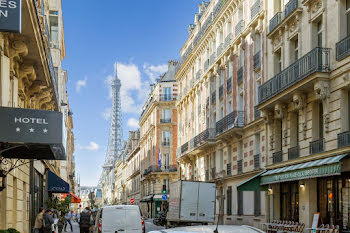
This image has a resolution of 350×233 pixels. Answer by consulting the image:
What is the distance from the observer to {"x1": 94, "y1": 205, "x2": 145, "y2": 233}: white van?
61.0ft

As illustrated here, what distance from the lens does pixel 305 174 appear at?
23219 mm

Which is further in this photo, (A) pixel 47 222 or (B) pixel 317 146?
(B) pixel 317 146

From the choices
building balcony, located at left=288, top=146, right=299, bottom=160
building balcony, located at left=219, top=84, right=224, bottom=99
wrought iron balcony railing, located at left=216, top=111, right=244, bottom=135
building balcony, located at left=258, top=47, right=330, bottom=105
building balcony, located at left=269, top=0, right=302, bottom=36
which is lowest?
building balcony, located at left=288, top=146, right=299, bottom=160

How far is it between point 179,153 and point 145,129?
119 ft

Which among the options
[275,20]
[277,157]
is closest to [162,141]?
[275,20]

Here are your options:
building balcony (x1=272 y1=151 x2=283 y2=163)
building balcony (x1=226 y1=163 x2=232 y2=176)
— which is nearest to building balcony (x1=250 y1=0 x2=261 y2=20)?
building balcony (x1=272 y1=151 x2=283 y2=163)

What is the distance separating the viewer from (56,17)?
45469 millimetres

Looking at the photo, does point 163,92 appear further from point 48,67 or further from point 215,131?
point 48,67

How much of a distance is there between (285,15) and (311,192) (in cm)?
861

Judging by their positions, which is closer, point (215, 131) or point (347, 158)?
point (347, 158)

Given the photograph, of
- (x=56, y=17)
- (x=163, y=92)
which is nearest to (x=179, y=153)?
(x=56, y=17)

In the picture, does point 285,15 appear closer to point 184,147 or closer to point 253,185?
point 253,185

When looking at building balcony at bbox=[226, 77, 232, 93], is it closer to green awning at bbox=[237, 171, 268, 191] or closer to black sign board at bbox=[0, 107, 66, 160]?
green awning at bbox=[237, 171, 268, 191]

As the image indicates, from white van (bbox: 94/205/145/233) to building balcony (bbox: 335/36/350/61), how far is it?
367 inches
